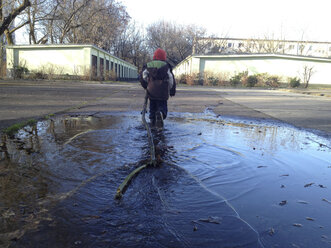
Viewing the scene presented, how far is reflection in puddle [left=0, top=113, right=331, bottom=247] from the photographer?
178 centimetres

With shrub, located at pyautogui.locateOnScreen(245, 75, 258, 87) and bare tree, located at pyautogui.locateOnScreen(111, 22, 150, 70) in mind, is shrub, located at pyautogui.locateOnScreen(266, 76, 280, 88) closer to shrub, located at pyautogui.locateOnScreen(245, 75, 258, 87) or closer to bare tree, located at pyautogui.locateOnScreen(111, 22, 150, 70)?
shrub, located at pyautogui.locateOnScreen(245, 75, 258, 87)

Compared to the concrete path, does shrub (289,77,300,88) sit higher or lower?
higher

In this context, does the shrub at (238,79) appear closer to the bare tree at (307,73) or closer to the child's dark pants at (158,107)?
the bare tree at (307,73)

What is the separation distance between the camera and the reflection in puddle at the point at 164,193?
1.78 m

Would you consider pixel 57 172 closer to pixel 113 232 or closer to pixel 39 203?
pixel 39 203

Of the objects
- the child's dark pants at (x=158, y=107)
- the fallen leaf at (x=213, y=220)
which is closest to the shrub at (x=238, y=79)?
the child's dark pants at (x=158, y=107)

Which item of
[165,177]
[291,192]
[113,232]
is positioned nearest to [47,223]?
[113,232]

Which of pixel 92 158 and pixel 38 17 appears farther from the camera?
pixel 38 17

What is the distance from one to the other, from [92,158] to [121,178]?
30.9 inches

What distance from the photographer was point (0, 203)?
6.81ft

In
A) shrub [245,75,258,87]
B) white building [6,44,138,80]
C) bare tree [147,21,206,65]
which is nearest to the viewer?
white building [6,44,138,80]

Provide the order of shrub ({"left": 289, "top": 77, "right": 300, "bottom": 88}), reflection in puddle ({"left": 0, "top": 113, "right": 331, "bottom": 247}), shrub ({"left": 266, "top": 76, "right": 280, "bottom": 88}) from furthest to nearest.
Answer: shrub ({"left": 266, "top": 76, "right": 280, "bottom": 88}) < shrub ({"left": 289, "top": 77, "right": 300, "bottom": 88}) < reflection in puddle ({"left": 0, "top": 113, "right": 331, "bottom": 247})

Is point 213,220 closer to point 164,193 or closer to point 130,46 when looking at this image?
point 164,193

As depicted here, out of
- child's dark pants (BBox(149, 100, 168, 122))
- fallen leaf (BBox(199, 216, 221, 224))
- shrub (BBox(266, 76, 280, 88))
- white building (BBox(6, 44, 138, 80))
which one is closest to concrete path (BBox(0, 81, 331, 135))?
child's dark pants (BBox(149, 100, 168, 122))
